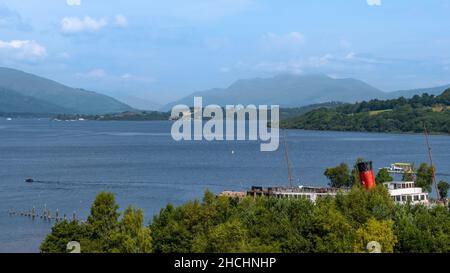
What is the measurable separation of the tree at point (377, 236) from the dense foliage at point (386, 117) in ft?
333

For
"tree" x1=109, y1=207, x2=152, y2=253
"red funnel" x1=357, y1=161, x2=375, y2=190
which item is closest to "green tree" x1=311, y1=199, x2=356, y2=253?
"tree" x1=109, y1=207, x2=152, y2=253

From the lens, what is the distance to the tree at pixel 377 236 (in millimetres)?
16516

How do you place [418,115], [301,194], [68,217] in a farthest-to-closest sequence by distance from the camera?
1. [418,115]
2. [68,217]
3. [301,194]

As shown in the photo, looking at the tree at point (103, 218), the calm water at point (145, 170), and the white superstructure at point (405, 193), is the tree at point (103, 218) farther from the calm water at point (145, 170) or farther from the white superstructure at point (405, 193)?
the white superstructure at point (405, 193)

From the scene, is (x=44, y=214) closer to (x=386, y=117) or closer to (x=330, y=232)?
(x=330, y=232)

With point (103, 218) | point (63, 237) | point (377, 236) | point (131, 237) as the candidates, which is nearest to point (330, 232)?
point (377, 236)

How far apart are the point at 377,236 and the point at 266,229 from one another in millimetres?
3082

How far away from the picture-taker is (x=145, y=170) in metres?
60.3

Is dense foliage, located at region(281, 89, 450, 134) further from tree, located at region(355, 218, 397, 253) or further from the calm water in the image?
tree, located at region(355, 218, 397, 253)

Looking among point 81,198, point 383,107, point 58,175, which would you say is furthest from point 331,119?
point 81,198

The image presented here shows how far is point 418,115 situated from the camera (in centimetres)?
12638
